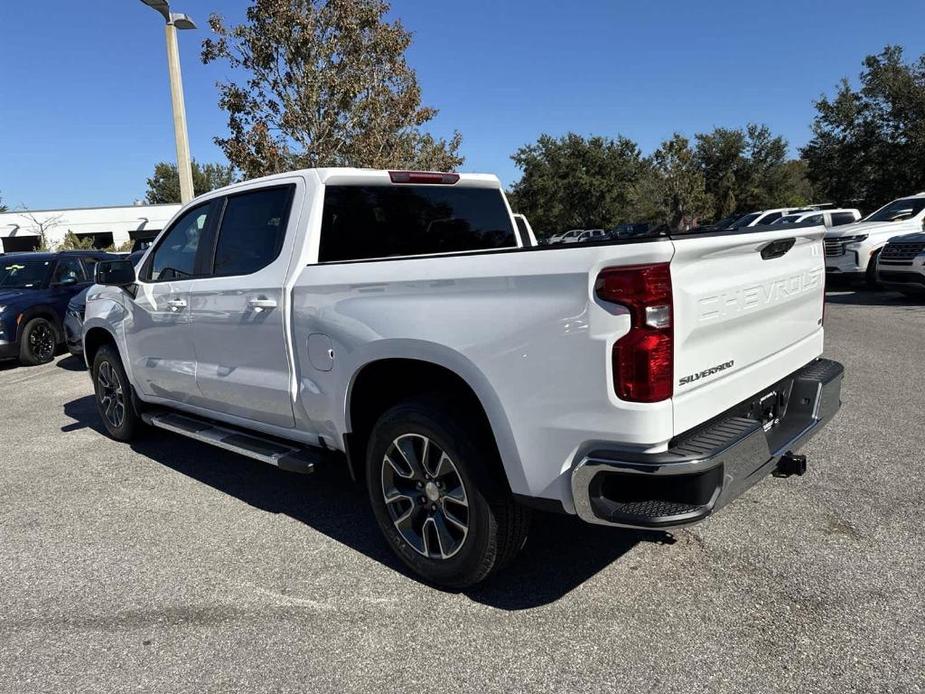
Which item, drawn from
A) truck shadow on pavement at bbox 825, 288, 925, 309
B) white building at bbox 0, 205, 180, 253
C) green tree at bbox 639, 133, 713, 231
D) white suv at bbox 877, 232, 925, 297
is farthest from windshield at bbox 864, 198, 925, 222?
white building at bbox 0, 205, 180, 253

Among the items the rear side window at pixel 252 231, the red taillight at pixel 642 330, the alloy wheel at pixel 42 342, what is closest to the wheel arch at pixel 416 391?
the red taillight at pixel 642 330

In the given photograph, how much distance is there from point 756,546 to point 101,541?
3543 millimetres

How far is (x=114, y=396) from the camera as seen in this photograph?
19.0ft

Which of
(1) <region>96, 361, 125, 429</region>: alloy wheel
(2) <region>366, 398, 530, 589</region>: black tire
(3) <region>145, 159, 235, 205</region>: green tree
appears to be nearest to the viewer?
(2) <region>366, 398, 530, 589</region>: black tire

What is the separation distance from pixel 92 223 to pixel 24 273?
4522 centimetres

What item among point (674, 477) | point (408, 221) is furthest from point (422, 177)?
point (674, 477)

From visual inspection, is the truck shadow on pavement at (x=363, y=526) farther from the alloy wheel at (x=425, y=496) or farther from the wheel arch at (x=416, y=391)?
the wheel arch at (x=416, y=391)

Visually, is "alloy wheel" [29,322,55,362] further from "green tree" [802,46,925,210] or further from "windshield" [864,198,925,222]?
"green tree" [802,46,925,210]

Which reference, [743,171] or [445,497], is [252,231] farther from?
[743,171]

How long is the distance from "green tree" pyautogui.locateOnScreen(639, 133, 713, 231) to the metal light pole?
34130mm

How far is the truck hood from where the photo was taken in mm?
14523

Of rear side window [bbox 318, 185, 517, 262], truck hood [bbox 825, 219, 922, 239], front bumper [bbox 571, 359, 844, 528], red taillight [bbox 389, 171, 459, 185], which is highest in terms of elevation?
red taillight [bbox 389, 171, 459, 185]

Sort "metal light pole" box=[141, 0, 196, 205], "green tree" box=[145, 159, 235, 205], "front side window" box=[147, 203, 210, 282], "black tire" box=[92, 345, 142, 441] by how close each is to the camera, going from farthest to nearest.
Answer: "green tree" box=[145, 159, 235, 205], "metal light pole" box=[141, 0, 196, 205], "black tire" box=[92, 345, 142, 441], "front side window" box=[147, 203, 210, 282]

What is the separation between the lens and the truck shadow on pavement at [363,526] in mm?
3165
